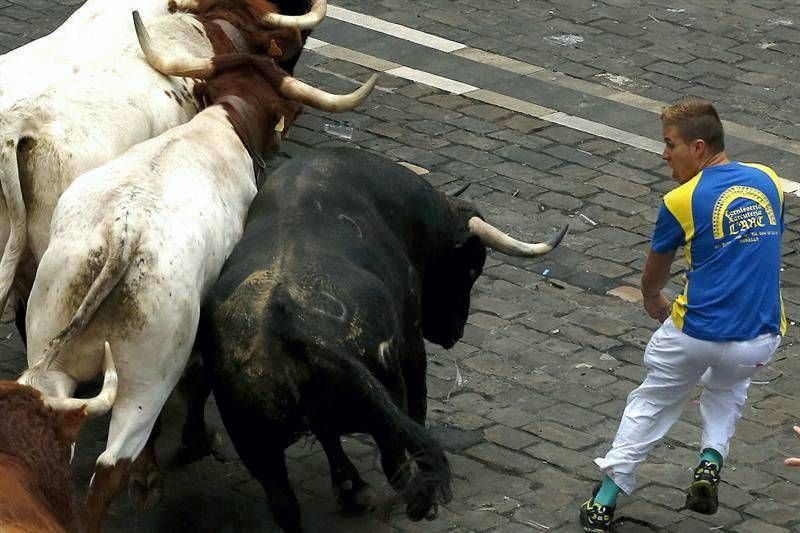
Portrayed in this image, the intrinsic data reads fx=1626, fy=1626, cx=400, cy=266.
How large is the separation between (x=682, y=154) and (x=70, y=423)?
3.18m

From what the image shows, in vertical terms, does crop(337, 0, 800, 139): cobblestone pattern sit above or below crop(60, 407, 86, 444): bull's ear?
below

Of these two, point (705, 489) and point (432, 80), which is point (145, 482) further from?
point (432, 80)

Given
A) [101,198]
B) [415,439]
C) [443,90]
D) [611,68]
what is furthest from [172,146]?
[611,68]

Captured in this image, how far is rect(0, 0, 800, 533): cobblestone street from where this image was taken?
7.25 meters

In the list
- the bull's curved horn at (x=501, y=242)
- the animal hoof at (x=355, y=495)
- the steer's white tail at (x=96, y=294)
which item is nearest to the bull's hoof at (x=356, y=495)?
the animal hoof at (x=355, y=495)

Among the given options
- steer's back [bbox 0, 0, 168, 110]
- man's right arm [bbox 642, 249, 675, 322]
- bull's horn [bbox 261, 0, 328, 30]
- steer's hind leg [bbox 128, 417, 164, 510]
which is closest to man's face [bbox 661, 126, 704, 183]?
man's right arm [bbox 642, 249, 675, 322]

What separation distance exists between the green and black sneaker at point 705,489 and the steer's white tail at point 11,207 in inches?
120

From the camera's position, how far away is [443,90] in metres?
12.1

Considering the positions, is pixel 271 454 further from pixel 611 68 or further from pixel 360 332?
pixel 611 68

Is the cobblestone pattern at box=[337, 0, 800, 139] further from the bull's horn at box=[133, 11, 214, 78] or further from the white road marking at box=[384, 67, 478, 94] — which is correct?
the bull's horn at box=[133, 11, 214, 78]

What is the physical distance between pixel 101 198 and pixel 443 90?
591 cm

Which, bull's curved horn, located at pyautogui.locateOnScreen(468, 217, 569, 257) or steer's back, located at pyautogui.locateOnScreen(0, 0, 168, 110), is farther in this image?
steer's back, located at pyautogui.locateOnScreen(0, 0, 168, 110)

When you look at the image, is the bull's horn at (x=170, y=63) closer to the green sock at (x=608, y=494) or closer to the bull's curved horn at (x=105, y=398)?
the bull's curved horn at (x=105, y=398)

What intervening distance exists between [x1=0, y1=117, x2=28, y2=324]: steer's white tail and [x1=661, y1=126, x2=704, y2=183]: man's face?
2782 millimetres
